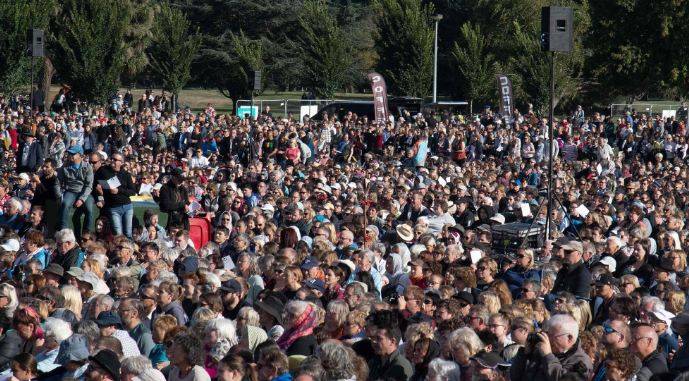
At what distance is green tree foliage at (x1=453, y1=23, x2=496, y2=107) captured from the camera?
4847 centimetres

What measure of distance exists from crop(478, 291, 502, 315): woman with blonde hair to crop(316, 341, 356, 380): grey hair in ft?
6.46

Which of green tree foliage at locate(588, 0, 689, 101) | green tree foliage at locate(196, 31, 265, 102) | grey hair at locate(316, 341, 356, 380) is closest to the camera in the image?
grey hair at locate(316, 341, 356, 380)

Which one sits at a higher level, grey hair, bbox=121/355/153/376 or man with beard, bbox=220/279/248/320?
grey hair, bbox=121/355/153/376

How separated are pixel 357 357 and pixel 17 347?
2638mm

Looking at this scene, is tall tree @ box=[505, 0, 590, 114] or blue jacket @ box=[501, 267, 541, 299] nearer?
blue jacket @ box=[501, 267, 541, 299]

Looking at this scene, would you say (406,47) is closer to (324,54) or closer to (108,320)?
(324,54)

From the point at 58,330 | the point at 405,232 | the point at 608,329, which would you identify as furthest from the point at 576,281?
the point at 58,330

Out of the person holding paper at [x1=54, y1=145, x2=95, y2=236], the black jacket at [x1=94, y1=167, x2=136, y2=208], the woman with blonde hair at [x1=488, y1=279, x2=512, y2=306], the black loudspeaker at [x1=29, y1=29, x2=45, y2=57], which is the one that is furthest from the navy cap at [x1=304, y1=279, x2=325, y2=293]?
the black loudspeaker at [x1=29, y1=29, x2=45, y2=57]

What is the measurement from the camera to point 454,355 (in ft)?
23.5

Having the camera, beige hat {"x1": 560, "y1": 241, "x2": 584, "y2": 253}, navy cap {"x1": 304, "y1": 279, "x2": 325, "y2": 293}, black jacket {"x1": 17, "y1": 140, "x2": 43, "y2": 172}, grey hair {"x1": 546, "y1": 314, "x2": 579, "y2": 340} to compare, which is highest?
black jacket {"x1": 17, "y1": 140, "x2": 43, "y2": 172}

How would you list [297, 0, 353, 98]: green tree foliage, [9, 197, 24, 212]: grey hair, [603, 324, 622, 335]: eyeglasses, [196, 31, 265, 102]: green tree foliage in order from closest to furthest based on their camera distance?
[603, 324, 622, 335]: eyeglasses, [9, 197, 24, 212]: grey hair, [297, 0, 353, 98]: green tree foliage, [196, 31, 265, 102]: green tree foliage

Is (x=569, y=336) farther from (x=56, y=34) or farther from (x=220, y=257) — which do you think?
(x=56, y=34)

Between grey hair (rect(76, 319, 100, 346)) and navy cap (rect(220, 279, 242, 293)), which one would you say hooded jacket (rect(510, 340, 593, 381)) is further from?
navy cap (rect(220, 279, 242, 293))

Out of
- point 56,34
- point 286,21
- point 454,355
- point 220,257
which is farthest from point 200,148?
point 286,21
